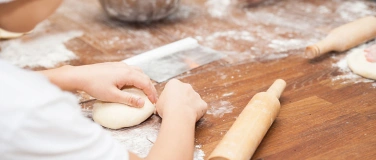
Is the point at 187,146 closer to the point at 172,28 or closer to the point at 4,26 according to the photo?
the point at 4,26

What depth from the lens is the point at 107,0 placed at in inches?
74.4

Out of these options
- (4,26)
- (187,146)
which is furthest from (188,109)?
(4,26)

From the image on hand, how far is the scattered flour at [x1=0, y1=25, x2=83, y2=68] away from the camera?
5.18ft

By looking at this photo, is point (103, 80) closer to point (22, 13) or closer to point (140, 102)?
point (140, 102)

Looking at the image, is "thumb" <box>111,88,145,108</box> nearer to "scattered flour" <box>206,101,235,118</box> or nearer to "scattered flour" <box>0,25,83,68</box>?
"scattered flour" <box>206,101,235,118</box>

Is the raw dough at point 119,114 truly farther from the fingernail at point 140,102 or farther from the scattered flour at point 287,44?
the scattered flour at point 287,44

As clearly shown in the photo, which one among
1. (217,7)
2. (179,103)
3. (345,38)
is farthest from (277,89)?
(217,7)

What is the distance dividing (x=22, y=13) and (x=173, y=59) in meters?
0.78

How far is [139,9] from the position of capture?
6.07ft

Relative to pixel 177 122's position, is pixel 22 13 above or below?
above

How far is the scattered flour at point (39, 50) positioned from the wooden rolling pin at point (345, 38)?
0.87 m

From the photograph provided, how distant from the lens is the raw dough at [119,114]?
109 cm

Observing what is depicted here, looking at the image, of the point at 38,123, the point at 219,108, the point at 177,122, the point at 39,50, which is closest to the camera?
the point at 38,123

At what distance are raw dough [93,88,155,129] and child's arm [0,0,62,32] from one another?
347 millimetres
